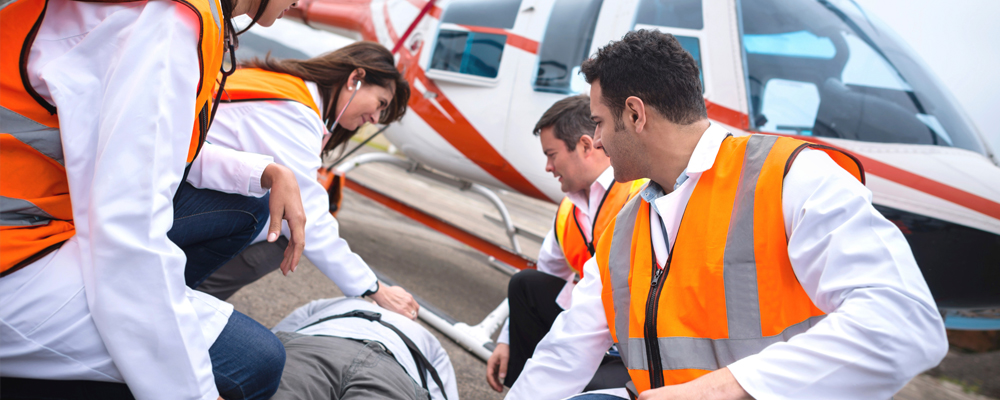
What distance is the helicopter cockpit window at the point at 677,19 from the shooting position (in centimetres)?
219

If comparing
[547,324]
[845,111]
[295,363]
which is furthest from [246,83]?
[845,111]

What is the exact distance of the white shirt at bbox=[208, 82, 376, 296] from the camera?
1.58 metres

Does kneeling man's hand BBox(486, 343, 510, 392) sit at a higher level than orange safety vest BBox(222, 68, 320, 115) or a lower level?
lower

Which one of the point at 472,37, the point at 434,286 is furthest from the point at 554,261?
the point at 472,37

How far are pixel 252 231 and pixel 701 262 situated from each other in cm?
110

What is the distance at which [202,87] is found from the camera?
A: 83cm

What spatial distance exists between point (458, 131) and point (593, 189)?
4.84 feet

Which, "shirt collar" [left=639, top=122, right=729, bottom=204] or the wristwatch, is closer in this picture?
"shirt collar" [left=639, top=122, right=729, bottom=204]

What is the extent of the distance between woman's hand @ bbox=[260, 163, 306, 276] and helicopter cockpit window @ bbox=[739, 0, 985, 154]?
161 centimetres

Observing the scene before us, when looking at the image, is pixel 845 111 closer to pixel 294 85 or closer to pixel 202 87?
pixel 294 85

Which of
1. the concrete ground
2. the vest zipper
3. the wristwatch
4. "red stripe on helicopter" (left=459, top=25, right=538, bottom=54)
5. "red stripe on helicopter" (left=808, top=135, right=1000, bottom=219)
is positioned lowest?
the concrete ground

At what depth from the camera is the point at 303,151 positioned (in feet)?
5.49

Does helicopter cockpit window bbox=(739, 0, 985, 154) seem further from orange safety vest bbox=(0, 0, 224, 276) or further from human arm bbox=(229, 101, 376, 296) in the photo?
orange safety vest bbox=(0, 0, 224, 276)

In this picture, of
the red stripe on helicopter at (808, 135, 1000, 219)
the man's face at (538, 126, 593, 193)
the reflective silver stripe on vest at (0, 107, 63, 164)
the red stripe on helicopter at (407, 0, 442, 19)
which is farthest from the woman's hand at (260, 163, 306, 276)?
the red stripe on helicopter at (407, 0, 442, 19)
